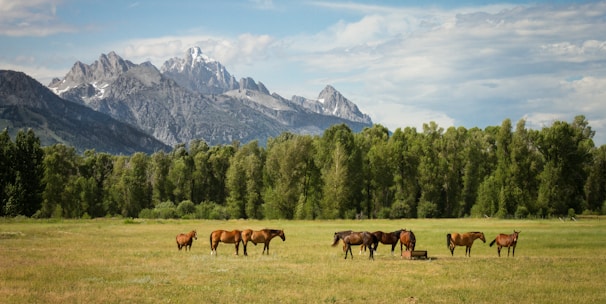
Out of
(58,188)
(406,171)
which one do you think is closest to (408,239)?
(406,171)

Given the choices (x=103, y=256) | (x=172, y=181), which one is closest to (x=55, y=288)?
(x=103, y=256)

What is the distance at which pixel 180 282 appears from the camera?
918 inches

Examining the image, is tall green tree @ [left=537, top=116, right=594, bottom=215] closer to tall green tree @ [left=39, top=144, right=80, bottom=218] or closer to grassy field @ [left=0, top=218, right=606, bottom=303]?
grassy field @ [left=0, top=218, right=606, bottom=303]

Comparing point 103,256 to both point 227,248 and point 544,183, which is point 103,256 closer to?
point 227,248

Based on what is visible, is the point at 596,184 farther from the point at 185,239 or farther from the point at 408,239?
the point at 185,239

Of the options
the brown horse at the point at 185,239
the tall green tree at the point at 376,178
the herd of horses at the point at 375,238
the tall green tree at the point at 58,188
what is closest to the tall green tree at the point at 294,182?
the tall green tree at the point at 376,178

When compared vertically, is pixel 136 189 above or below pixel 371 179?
below

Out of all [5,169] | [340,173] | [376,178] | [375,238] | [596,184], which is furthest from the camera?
[596,184]

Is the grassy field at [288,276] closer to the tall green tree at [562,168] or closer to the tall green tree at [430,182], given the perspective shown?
the tall green tree at [562,168]

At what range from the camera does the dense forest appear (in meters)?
90.8

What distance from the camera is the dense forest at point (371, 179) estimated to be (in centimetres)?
9081

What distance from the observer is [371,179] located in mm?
103875

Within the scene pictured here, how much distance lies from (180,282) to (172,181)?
336 feet

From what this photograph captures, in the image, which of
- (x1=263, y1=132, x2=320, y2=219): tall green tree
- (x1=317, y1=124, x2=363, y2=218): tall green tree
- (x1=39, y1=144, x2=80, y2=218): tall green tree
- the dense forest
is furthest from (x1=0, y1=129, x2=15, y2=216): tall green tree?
(x1=317, y1=124, x2=363, y2=218): tall green tree
